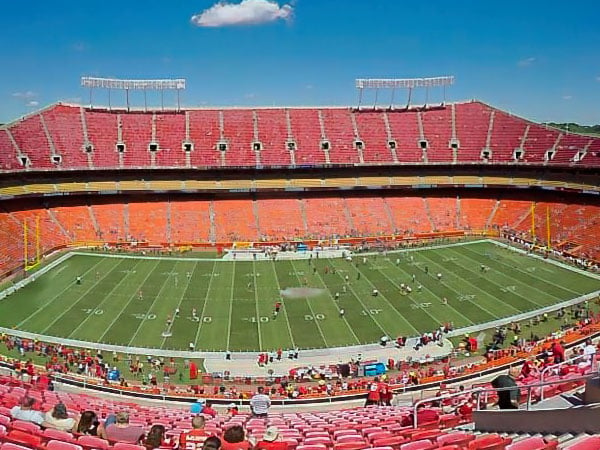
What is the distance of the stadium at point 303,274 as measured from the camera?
38.1 feet

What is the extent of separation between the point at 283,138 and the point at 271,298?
91.5 ft

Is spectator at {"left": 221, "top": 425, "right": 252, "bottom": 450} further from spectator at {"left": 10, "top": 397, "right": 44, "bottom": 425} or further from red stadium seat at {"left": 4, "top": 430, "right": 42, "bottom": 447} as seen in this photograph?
spectator at {"left": 10, "top": 397, "right": 44, "bottom": 425}

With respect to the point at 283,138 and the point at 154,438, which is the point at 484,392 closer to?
the point at 154,438

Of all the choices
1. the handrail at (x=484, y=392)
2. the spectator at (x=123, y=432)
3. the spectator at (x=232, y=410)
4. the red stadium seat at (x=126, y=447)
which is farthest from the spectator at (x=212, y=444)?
the spectator at (x=232, y=410)

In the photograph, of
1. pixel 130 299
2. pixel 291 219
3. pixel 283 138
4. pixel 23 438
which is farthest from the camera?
pixel 283 138

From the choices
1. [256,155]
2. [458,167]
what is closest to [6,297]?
[256,155]

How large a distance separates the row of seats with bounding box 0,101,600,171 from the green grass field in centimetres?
1414

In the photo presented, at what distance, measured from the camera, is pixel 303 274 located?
127 feet

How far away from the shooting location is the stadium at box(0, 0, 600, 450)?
1161 centimetres

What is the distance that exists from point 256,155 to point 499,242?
74.7ft

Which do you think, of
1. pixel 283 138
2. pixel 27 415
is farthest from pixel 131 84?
pixel 27 415

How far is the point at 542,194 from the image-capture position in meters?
52.5

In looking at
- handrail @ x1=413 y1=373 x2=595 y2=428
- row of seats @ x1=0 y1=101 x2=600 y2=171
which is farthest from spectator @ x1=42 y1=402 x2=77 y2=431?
row of seats @ x1=0 y1=101 x2=600 y2=171

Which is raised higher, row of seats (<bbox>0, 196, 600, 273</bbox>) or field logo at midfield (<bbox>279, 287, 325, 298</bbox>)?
row of seats (<bbox>0, 196, 600, 273</bbox>)
